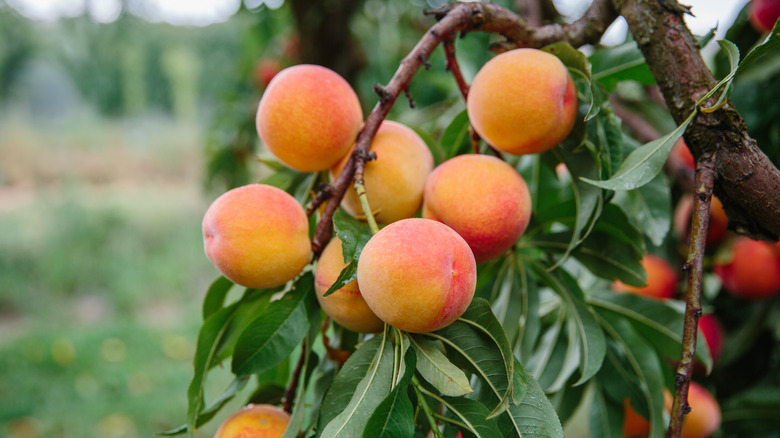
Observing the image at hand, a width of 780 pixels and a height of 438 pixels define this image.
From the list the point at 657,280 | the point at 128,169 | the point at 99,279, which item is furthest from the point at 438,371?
the point at 128,169

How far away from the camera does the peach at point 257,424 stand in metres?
0.61

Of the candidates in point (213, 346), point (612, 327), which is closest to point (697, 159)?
point (612, 327)

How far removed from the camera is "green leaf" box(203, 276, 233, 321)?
686 mm

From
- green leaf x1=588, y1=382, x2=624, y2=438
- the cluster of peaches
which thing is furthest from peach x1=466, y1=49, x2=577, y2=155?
green leaf x1=588, y1=382, x2=624, y2=438

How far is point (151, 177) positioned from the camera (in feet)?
25.5

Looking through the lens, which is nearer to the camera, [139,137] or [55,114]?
[139,137]

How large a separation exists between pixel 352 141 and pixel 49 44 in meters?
9.73

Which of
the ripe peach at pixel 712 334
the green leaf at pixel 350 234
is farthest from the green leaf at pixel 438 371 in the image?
the ripe peach at pixel 712 334

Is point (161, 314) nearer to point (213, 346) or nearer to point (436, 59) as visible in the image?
point (436, 59)

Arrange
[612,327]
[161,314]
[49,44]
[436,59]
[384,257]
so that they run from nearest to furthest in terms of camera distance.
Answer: [384,257] < [612,327] < [436,59] < [161,314] < [49,44]

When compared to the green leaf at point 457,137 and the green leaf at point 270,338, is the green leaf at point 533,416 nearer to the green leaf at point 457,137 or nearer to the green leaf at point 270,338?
the green leaf at point 270,338

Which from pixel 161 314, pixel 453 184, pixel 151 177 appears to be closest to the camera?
pixel 453 184

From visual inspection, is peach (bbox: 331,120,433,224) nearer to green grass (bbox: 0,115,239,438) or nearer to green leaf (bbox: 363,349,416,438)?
green leaf (bbox: 363,349,416,438)

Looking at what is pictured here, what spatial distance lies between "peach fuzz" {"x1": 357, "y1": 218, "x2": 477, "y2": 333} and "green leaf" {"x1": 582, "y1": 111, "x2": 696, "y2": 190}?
0.16 m
